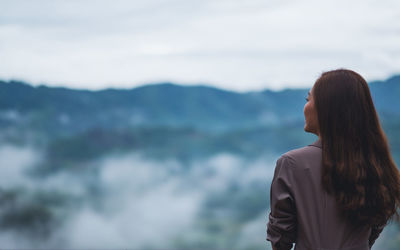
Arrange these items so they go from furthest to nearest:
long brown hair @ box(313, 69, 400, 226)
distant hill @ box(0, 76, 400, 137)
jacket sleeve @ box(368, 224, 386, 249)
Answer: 1. distant hill @ box(0, 76, 400, 137)
2. jacket sleeve @ box(368, 224, 386, 249)
3. long brown hair @ box(313, 69, 400, 226)

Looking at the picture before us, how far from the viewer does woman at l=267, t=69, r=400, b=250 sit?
3.31 ft

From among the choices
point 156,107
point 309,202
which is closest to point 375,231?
point 309,202

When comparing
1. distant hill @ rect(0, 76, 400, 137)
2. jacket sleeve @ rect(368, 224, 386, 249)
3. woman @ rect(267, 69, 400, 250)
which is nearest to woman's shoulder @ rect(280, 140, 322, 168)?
woman @ rect(267, 69, 400, 250)

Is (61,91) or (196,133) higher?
(61,91)

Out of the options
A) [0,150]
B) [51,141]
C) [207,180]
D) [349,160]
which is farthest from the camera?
[207,180]

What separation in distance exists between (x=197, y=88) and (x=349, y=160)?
3007mm

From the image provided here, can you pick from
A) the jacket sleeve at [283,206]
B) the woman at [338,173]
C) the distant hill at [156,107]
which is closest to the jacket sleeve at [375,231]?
the woman at [338,173]

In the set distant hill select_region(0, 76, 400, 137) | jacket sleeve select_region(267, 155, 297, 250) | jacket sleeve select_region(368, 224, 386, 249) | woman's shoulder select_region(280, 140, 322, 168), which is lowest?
jacket sleeve select_region(368, 224, 386, 249)

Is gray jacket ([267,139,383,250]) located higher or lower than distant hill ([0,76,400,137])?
lower

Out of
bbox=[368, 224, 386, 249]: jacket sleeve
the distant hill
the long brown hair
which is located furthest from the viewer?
the distant hill

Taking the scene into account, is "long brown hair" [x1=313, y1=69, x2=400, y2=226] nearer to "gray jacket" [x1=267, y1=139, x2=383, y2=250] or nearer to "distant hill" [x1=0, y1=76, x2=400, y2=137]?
"gray jacket" [x1=267, y1=139, x2=383, y2=250]

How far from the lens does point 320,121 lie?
1.04 metres

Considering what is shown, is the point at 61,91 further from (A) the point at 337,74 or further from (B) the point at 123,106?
(A) the point at 337,74

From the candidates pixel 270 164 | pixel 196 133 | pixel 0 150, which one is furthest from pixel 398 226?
pixel 0 150
